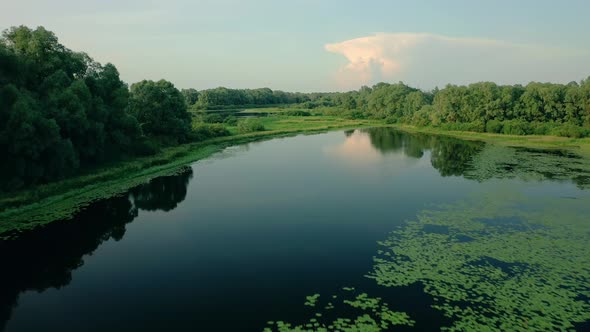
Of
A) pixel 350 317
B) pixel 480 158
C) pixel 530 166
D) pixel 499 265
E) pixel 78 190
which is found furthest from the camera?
pixel 480 158

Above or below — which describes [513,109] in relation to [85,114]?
below

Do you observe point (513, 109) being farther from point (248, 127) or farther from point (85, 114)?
point (85, 114)

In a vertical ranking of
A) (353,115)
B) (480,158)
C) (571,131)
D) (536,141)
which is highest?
(353,115)

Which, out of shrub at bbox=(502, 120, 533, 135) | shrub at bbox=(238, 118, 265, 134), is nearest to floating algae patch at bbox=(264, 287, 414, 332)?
shrub at bbox=(238, 118, 265, 134)

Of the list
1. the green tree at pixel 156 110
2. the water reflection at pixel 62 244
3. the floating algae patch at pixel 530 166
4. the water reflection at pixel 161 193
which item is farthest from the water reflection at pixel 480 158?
the water reflection at pixel 62 244

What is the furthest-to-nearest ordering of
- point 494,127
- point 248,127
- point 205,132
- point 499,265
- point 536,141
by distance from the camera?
point 248,127
point 494,127
point 205,132
point 536,141
point 499,265

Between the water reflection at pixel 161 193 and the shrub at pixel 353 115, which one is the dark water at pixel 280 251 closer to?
the water reflection at pixel 161 193

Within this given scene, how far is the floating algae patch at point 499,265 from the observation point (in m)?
14.5

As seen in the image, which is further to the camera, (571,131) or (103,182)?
(571,131)

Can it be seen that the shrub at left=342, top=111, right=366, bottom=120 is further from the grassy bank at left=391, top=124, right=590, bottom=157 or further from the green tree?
the green tree

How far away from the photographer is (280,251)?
68.4ft

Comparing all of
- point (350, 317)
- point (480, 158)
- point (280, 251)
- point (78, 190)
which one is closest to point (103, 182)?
point (78, 190)

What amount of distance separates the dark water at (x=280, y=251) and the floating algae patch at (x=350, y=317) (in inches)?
7.7

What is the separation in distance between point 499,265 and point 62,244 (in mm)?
24026
